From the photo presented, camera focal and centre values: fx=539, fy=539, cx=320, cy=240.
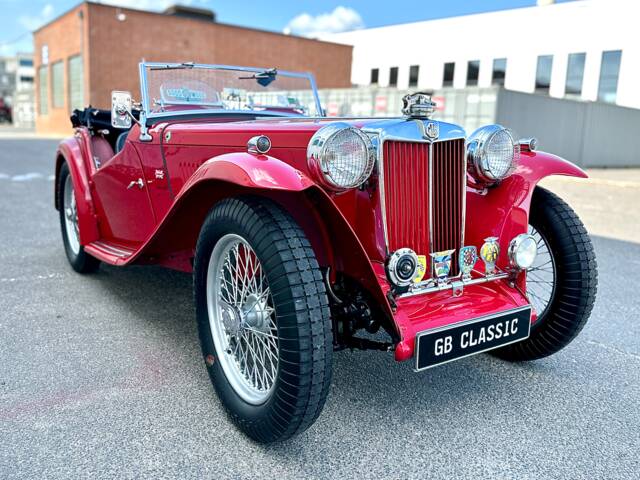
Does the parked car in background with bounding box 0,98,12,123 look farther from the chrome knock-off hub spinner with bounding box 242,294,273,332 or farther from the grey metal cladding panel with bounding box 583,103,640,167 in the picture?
the chrome knock-off hub spinner with bounding box 242,294,273,332

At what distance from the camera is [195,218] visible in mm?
2666

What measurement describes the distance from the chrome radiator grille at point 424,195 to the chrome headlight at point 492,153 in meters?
0.15

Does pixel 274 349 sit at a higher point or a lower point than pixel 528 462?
higher

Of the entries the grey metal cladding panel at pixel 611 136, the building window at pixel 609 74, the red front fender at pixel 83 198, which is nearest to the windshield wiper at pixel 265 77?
the red front fender at pixel 83 198

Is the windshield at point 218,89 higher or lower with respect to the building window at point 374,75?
lower

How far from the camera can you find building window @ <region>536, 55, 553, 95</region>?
882 inches

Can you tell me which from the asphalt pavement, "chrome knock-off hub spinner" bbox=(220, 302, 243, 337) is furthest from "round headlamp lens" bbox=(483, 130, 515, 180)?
"chrome knock-off hub spinner" bbox=(220, 302, 243, 337)

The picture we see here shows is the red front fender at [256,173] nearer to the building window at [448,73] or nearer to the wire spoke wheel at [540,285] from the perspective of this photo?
the wire spoke wheel at [540,285]

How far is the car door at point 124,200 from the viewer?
10.6ft

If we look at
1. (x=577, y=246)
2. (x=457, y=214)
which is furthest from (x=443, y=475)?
(x=577, y=246)

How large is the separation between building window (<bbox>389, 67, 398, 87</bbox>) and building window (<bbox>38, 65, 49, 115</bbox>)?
725 inches

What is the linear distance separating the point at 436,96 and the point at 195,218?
11.7 metres

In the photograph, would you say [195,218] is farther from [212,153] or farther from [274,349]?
[274,349]

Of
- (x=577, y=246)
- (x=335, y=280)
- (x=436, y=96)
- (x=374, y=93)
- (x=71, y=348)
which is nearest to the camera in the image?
(x=335, y=280)
